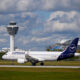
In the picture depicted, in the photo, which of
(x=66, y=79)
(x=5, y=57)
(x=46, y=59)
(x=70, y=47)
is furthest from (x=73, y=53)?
(x=66, y=79)

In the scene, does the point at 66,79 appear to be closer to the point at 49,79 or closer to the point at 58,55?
the point at 49,79

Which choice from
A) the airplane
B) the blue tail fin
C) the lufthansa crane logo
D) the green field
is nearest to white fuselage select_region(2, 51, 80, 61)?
the airplane

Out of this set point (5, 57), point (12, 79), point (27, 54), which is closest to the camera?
point (12, 79)

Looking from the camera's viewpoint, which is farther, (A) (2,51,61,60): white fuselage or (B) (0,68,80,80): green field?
(A) (2,51,61,60): white fuselage

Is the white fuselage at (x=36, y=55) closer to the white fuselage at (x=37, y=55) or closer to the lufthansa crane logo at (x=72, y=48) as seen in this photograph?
the white fuselage at (x=37, y=55)

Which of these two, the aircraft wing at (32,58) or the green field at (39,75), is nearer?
the green field at (39,75)

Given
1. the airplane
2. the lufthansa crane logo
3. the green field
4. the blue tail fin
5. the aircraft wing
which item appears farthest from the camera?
the lufthansa crane logo

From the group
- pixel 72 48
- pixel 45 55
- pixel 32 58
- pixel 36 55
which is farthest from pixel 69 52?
pixel 32 58

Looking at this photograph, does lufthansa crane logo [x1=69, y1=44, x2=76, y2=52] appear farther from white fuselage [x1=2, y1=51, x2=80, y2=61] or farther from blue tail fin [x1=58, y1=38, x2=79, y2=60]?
white fuselage [x1=2, y1=51, x2=80, y2=61]

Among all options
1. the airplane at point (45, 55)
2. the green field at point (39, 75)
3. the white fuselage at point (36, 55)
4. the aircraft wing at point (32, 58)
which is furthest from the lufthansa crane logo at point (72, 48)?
the green field at point (39, 75)

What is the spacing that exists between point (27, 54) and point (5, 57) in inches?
324

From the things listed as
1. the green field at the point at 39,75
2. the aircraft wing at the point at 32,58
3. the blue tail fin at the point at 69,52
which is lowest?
the green field at the point at 39,75

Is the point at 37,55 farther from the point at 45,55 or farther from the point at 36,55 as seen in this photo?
the point at 45,55

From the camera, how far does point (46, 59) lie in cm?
7919
